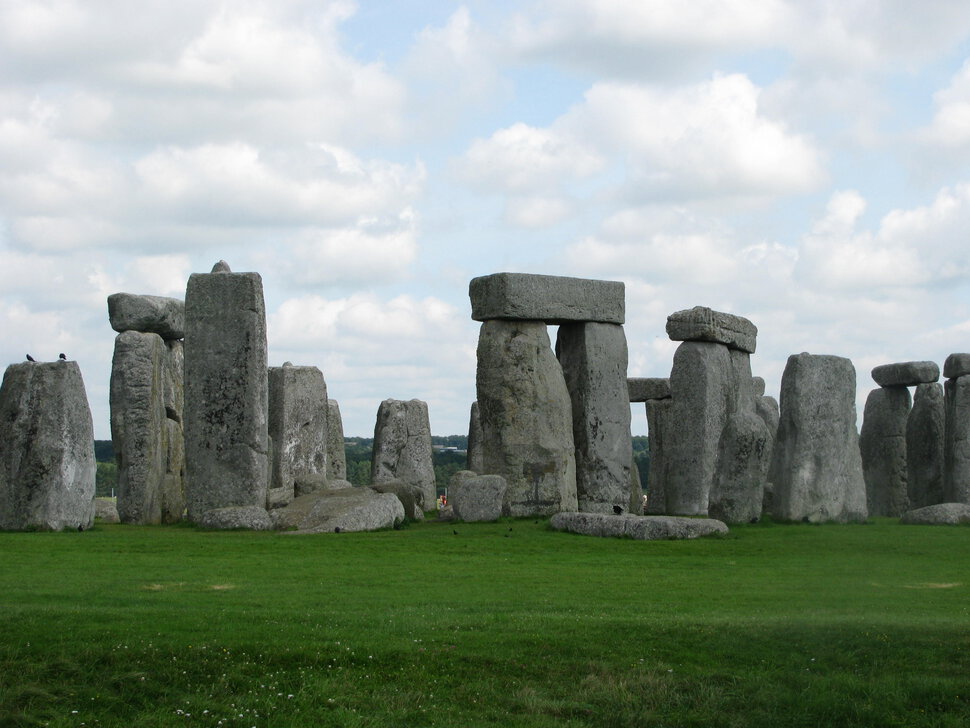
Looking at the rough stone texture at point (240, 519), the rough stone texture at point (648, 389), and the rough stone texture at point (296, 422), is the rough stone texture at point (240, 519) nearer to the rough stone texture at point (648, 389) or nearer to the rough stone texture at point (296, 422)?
the rough stone texture at point (296, 422)

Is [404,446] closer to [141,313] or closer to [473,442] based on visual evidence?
[473,442]

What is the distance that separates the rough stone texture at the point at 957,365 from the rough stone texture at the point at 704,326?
397 cm

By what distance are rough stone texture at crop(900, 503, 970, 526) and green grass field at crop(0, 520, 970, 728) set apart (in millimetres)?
6848

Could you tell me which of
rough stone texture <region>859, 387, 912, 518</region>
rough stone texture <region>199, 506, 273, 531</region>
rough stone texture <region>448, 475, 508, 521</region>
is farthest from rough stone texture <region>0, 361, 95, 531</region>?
rough stone texture <region>859, 387, 912, 518</region>

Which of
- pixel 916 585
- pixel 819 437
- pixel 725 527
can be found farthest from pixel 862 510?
pixel 916 585

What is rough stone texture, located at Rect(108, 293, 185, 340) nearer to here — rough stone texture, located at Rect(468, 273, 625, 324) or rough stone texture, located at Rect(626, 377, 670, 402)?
rough stone texture, located at Rect(468, 273, 625, 324)

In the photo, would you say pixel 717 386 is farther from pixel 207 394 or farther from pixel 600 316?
pixel 207 394

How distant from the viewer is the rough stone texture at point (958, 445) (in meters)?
23.9

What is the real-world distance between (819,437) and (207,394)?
999 cm

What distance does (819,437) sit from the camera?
21.6 m

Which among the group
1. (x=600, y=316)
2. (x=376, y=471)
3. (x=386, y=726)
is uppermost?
(x=600, y=316)

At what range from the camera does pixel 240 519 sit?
18438 millimetres

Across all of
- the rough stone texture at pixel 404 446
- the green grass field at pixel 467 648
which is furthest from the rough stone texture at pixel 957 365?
the green grass field at pixel 467 648

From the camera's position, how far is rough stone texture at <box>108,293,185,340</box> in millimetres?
22172
